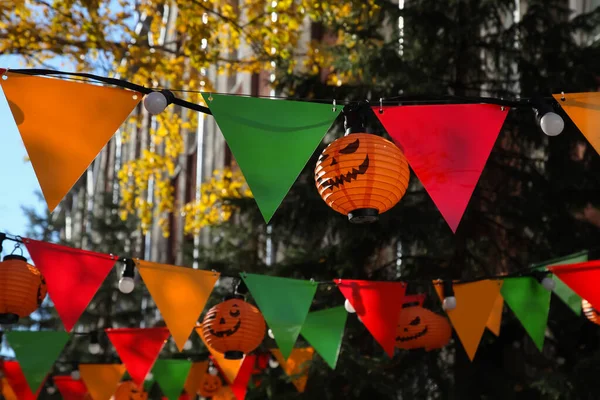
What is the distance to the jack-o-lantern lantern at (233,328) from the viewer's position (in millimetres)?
7305

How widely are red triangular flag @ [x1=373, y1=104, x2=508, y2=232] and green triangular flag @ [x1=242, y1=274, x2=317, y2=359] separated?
8.75 feet

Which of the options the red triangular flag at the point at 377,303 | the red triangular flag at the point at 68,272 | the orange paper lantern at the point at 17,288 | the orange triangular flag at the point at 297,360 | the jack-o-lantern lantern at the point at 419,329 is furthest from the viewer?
the orange triangular flag at the point at 297,360

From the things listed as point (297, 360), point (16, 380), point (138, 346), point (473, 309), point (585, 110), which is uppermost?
point (585, 110)

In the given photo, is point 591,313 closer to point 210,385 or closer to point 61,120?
point 61,120

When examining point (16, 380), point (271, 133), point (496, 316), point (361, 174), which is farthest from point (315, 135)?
point (16, 380)

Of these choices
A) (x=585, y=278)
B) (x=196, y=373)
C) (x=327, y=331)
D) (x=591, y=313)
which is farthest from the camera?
(x=196, y=373)

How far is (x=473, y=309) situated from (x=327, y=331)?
1405mm

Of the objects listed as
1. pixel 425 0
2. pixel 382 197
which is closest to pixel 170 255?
pixel 425 0

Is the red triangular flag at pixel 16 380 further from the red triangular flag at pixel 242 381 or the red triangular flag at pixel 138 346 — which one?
the red triangular flag at pixel 242 381

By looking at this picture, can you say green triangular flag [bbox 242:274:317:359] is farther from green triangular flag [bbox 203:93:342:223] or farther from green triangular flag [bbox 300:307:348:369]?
green triangular flag [bbox 203:93:342:223]

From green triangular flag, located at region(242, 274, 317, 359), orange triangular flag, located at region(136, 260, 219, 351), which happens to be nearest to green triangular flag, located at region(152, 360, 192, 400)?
orange triangular flag, located at region(136, 260, 219, 351)

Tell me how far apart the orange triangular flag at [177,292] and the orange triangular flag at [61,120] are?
95.8 inches

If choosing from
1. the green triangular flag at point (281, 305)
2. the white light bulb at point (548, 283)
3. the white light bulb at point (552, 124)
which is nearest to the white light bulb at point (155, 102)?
the white light bulb at point (552, 124)

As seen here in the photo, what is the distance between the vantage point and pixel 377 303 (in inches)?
284
